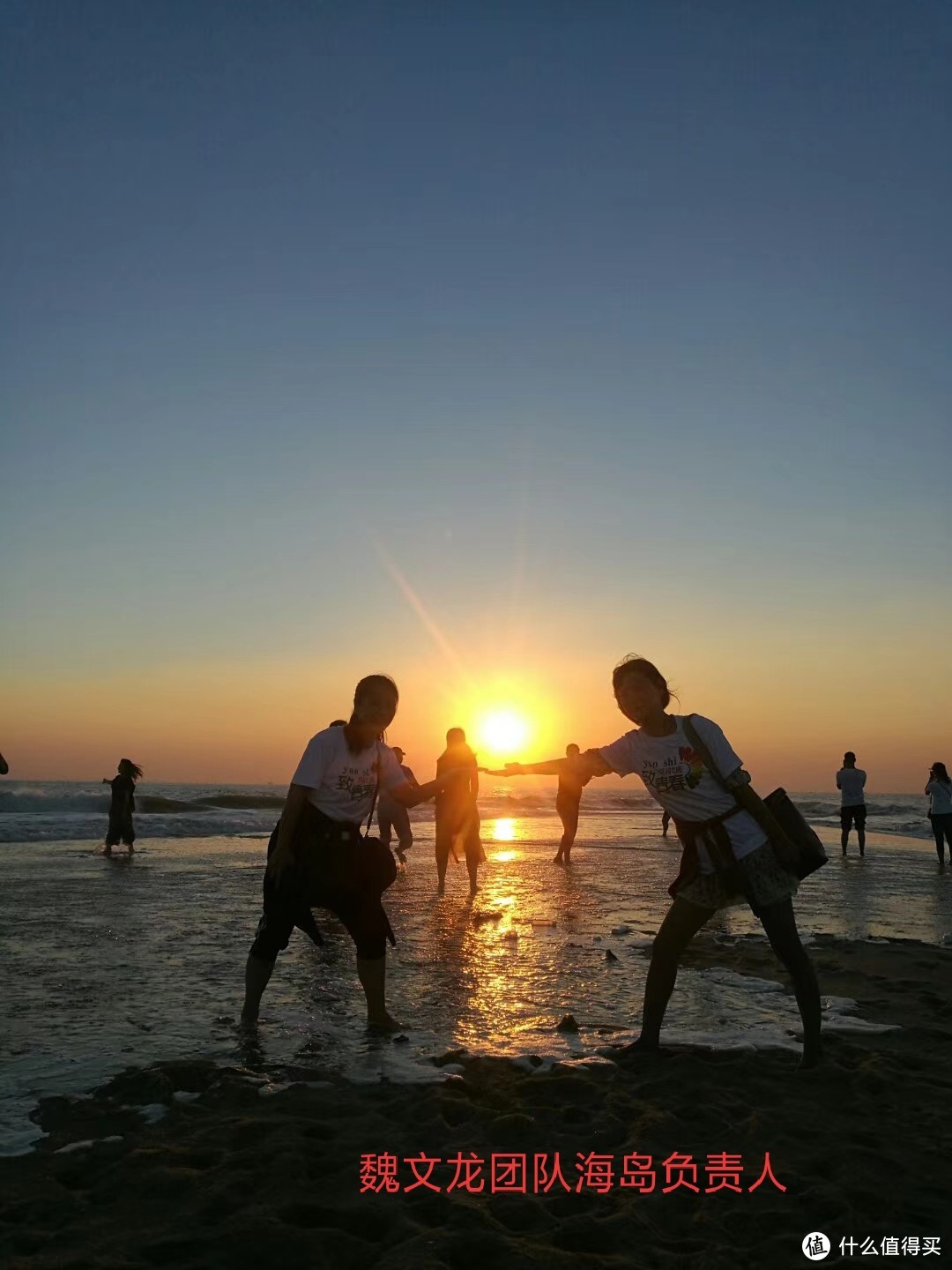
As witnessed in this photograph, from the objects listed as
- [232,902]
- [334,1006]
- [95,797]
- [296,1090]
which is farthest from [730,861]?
[95,797]

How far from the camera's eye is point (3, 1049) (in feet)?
15.4

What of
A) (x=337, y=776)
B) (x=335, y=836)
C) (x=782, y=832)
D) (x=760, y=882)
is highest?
(x=337, y=776)

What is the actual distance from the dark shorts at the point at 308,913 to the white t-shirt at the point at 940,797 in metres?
16.2

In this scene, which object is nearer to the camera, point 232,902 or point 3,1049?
point 3,1049

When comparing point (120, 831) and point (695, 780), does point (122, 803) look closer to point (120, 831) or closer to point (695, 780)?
point (120, 831)

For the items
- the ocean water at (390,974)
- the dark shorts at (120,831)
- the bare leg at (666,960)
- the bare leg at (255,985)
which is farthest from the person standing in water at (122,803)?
the bare leg at (666,960)

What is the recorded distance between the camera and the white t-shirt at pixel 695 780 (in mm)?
4590

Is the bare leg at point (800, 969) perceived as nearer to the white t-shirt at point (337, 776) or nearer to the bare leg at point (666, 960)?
the bare leg at point (666, 960)

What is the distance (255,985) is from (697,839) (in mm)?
2681

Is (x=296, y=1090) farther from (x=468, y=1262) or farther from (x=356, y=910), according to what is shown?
(x=468, y=1262)

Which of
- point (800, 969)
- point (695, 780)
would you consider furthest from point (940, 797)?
point (695, 780)

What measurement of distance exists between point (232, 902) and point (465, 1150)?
8433mm

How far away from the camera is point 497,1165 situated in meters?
3.30

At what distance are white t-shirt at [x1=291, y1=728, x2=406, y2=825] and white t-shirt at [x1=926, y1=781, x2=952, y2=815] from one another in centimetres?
1634
